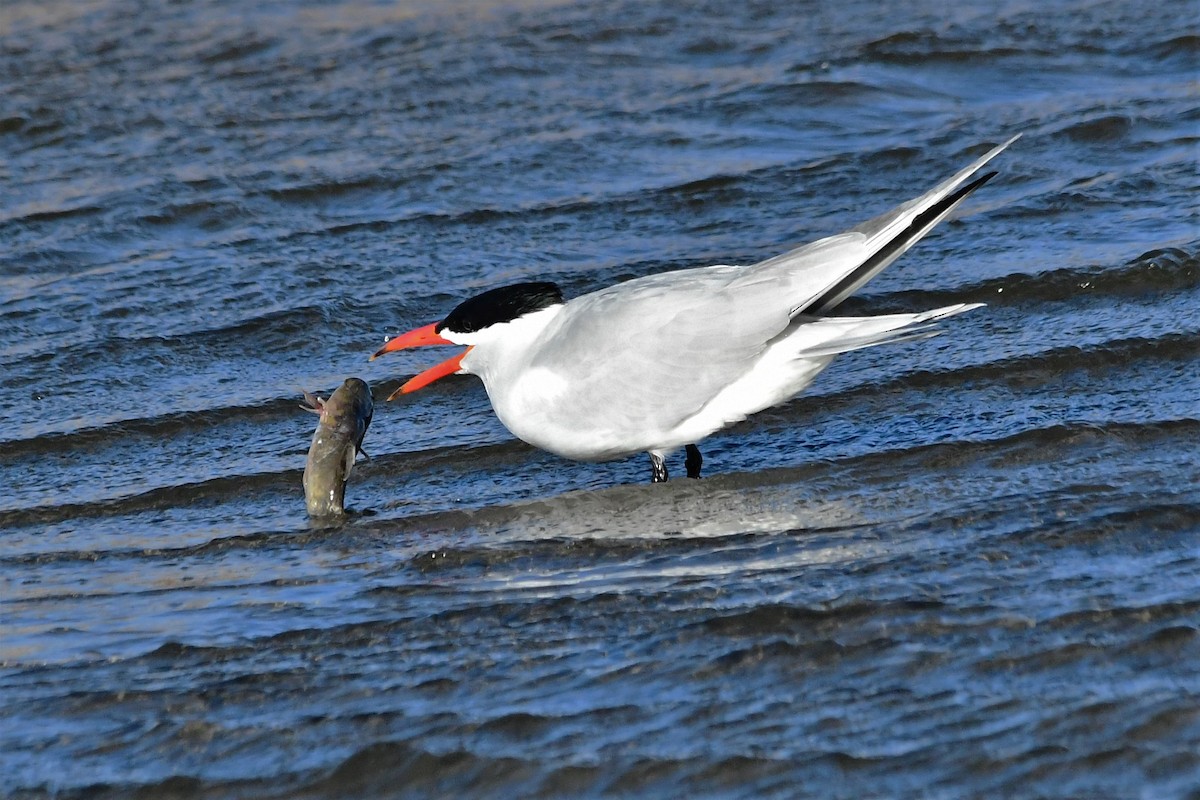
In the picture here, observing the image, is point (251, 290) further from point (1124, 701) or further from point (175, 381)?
point (1124, 701)

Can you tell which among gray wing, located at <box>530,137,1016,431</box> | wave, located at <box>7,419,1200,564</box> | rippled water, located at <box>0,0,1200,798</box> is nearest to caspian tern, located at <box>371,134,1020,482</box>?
gray wing, located at <box>530,137,1016,431</box>

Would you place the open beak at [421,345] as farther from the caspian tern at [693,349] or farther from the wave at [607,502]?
the wave at [607,502]

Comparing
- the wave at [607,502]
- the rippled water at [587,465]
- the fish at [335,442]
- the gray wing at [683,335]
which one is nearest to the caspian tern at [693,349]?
the gray wing at [683,335]

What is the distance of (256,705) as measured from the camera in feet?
13.7

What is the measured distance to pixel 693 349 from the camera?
549 cm

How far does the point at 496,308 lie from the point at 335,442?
88 centimetres

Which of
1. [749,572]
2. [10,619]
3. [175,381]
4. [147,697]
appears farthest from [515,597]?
[175,381]

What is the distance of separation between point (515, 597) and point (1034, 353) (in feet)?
9.08

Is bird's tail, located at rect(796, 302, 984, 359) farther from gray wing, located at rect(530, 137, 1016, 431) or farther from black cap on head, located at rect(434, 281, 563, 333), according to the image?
black cap on head, located at rect(434, 281, 563, 333)

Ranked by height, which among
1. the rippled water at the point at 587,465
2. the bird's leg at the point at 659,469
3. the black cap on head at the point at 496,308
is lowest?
the bird's leg at the point at 659,469

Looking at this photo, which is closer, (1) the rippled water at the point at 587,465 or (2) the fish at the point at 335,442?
(1) the rippled water at the point at 587,465

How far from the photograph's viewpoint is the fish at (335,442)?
17.3 feet

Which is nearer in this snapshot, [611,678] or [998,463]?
[611,678]

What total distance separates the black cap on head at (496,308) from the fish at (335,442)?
0.53 metres
